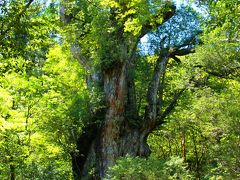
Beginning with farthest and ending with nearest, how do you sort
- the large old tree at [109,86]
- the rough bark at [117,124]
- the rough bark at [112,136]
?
the rough bark at [112,136] → the rough bark at [117,124] → the large old tree at [109,86]

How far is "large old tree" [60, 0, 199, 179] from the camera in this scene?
1301 cm

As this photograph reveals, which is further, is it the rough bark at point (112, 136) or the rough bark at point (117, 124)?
the rough bark at point (112, 136)

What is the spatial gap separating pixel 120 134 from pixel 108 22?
4.01 meters

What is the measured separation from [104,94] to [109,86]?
1.22 feet

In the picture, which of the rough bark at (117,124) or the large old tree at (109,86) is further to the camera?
the rough bark at (117,124)

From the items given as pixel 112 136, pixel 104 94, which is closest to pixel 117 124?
pixel 112 136

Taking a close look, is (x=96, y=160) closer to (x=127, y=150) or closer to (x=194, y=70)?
(x=127, y=150)

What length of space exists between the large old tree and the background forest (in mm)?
53

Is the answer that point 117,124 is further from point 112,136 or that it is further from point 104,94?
point 104,94

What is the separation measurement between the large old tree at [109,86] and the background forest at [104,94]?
5 cm

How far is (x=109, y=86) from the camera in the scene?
45.5 ft

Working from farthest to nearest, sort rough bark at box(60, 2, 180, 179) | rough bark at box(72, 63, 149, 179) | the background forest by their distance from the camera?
rough bark at box(72, 63, 149, 179) → rough bark at box(60, 2, 180, 179) → the background forest

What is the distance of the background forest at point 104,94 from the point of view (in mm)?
11734

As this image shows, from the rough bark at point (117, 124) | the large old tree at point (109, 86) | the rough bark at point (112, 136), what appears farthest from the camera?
the rough bark at point (112, 136)
